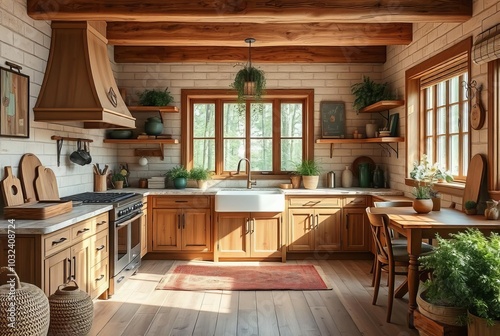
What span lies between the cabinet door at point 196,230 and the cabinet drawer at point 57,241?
7.68 feet

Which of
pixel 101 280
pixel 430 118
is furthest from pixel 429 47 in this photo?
pixel 101 280

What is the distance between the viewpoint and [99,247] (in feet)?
13.0

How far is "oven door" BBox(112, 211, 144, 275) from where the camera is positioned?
430 cm

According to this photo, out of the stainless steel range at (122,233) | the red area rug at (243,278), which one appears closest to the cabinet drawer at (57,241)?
the stainless steel range at (122,233)

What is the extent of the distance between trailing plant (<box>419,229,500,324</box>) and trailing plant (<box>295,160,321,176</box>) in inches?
127

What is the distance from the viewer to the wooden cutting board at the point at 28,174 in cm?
371

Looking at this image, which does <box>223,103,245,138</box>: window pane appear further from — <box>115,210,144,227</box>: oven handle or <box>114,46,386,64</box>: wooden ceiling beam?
<box>115,210,144,227</box>: oven handle

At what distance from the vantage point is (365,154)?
6332 mm

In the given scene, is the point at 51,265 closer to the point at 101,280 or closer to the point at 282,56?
the point at 101,280

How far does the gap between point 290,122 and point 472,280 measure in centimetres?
404

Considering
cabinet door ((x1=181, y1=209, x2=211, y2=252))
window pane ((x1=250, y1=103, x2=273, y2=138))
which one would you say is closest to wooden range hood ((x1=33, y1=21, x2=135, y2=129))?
cabinet door ((x1=181, y1=209, x2=211, y2=252))

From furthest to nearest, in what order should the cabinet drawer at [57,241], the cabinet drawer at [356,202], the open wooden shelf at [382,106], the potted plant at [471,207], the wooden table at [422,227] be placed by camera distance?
the cabinet drawer at [356,202]
the open wooden shelf at [382,106]
the potted plant at [471,207]
the wooden table at [422,227]
the cabinet drawer at [57,241]

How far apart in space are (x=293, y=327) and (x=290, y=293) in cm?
88

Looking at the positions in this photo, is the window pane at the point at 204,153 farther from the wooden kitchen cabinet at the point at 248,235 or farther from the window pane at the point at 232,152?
the wooden kitchen cabinet at the point at 248,235
